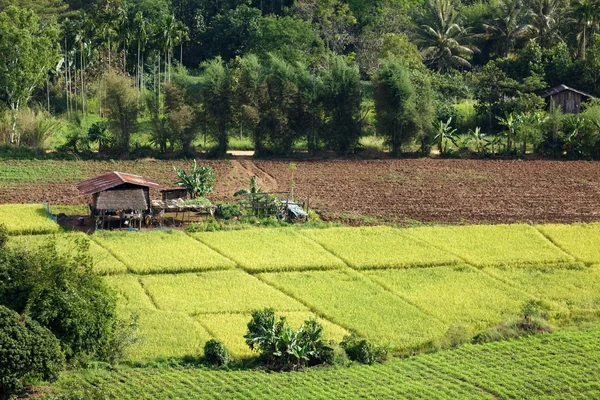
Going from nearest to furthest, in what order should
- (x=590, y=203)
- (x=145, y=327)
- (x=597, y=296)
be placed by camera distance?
(x=145, y=327) → (x=597, y=296) → (x=590, y=203)

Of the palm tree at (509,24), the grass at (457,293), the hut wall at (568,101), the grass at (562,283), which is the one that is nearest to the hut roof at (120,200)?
the grass at (457,293)

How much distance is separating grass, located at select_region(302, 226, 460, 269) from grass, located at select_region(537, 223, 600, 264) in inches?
179

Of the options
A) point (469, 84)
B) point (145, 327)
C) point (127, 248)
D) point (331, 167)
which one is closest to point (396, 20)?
point (469, 84)

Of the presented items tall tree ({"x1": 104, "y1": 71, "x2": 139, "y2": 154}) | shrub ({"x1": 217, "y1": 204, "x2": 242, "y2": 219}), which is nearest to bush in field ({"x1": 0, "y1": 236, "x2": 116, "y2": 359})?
shrub ({"x1": 217, "y1": 204, "x2": 242, "y2": 219})

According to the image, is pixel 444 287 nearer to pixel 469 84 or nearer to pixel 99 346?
pixel 99 346

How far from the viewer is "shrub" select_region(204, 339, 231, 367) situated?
29141 millimetres

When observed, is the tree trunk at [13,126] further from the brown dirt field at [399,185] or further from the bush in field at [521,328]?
the bush in field at [521,328]

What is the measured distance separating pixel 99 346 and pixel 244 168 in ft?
84.8

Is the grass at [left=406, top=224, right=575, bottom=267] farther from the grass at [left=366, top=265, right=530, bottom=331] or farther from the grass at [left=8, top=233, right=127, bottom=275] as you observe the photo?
the grass at [left=8, top=233, right=127, bottom=275]

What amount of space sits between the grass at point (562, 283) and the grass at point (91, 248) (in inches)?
478

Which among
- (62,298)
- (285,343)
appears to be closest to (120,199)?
(62,298)

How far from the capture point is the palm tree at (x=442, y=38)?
2837 inches

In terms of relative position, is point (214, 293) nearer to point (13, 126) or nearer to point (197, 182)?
point (197, 182)

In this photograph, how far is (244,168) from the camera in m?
53.9
